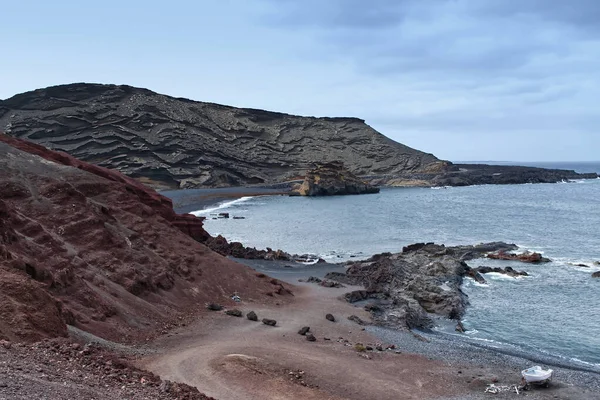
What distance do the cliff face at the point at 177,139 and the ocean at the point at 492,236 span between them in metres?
38.3

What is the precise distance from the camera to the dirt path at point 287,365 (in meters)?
18.3

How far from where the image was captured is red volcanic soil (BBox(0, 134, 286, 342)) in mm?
17906

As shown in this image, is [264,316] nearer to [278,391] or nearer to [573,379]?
[278,391]

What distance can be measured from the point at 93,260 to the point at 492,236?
54277mm

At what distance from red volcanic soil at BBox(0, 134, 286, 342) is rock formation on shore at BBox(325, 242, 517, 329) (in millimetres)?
7443

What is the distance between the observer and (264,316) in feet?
95.0

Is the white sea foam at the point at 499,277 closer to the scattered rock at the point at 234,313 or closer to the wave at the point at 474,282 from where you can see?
the wave at the point at 474,282

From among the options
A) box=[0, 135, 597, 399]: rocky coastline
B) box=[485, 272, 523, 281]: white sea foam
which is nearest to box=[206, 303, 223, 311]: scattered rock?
box=[0, 135, 597, 399]: rocky coastline

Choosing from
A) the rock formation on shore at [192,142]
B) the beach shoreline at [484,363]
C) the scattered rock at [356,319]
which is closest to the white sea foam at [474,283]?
the beach shoreline at [484,363]

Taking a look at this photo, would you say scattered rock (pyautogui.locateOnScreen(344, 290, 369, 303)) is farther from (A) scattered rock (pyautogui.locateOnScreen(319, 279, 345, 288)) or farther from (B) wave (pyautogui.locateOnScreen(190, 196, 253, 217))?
(B) wave (pyautogui.locateOnScreen(190, 196, 253, 217))

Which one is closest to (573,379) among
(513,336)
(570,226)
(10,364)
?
(513,336)

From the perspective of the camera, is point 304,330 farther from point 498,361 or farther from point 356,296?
point 356,296

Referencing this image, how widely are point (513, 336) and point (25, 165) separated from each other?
27911 millimetres

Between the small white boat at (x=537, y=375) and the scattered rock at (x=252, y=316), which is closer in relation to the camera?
the small white boat at (x=537, y=375)
